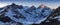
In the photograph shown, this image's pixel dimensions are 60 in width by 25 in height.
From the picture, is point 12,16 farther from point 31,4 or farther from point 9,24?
point 31,4

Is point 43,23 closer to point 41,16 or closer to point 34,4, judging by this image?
point 41,16

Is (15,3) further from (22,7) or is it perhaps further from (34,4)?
(34,4)

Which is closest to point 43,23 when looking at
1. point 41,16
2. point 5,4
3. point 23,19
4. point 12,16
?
point 41,16

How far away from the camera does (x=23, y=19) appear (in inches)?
137

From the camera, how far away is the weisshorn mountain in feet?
11.3

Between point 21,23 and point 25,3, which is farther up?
point 25,3

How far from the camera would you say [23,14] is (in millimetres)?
3498

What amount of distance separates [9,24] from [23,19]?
0.31 meters

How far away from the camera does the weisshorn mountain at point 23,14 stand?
345cm

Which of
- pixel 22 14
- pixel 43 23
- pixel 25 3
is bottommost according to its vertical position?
pixel 43 23

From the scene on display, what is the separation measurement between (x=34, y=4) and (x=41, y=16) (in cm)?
30

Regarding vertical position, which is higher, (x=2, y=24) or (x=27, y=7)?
(x=27, y=7)

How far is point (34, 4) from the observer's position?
11.6 ft

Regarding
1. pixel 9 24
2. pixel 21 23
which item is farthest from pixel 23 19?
pixel 9 24
